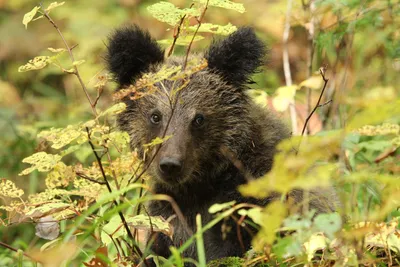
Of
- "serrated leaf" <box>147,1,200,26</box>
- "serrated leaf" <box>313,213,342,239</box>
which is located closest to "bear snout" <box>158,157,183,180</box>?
"serrated leaf" <box>147,1,200,26</box>

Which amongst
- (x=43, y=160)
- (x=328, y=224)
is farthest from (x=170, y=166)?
(x=328, y=224)

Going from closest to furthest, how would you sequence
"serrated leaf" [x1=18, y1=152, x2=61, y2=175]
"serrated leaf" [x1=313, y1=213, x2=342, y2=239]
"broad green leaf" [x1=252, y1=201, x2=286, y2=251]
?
"serrated leaf" [x1=313, y1=213, x2=342, y2=239], "broad green leaf" [x1=252, y1=201, x2=286, y2=251], "serrated leaf" [x1=18, y1=152, x2=61, y2=175]

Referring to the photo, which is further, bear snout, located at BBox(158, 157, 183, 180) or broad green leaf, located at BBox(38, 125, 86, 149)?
bear snout, located at BBox(158, 157, 183, 180)

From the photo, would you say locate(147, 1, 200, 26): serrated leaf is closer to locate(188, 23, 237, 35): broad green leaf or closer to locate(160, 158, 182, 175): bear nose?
locate(188, 23, 237, 35): broad green leaf

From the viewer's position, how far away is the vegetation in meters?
3.05

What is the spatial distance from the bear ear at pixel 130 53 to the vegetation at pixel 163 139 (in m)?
0.12

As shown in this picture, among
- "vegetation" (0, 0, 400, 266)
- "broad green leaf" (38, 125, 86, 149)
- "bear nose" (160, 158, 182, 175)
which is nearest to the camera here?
"vegetation" (0, 0, 400, 266)

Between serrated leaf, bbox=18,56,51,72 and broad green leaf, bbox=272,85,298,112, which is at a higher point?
serrated leaf, bbox=18,56,51,72

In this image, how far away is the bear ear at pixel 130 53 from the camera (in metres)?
5.05

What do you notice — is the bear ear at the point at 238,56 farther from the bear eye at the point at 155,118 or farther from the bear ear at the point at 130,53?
the bear eye at the point at 155,118

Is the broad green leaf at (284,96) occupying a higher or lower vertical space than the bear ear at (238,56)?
lower

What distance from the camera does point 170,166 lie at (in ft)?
14.6

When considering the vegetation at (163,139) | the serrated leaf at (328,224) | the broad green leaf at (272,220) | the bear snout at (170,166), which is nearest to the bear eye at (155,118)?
the vegetation at (163,139)

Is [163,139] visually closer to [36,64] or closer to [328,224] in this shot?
[36,64]
